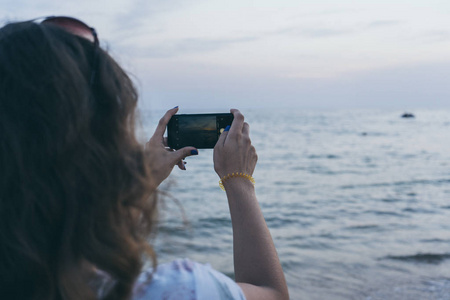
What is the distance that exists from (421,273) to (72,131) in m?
5.89

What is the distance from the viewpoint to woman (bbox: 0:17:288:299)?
905mm

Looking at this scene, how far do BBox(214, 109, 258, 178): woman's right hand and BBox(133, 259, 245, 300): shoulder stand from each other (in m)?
0.43

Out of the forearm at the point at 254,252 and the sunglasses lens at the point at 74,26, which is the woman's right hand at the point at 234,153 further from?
the sunglasses lens at the point at 74,26

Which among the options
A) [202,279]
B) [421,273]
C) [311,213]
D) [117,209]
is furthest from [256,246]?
[311,213]

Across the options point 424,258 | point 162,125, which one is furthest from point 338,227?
point 162,125

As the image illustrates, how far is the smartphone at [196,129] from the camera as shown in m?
2.08

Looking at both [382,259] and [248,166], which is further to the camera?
[382,259]

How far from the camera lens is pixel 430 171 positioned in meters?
15.7

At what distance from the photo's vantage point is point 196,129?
211 cm

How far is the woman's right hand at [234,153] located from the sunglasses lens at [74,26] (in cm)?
55

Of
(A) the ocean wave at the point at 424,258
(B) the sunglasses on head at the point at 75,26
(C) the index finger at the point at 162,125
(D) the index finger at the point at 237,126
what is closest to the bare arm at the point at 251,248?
(D) the index finger at the point at 237,126

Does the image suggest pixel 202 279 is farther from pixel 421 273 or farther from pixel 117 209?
pixel 421 273

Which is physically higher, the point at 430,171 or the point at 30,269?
the point at 30,269

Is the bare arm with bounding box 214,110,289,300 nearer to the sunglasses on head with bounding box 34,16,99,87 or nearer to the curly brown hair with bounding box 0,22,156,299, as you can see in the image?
the curly brown hair with bounding box 0,22,156,299
